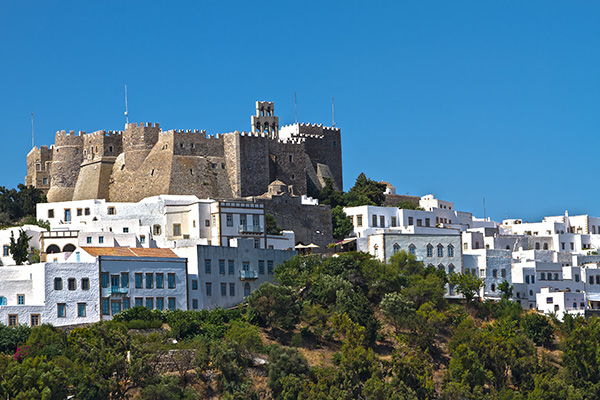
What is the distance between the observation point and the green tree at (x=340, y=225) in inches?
3492

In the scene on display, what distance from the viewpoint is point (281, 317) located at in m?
65.4

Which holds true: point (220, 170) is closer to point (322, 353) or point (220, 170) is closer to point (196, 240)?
point (196, 240)

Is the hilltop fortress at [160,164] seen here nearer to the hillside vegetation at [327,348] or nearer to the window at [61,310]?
the hillside vegetation at [327,348]

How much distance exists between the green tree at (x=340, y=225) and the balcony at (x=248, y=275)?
19680 mm

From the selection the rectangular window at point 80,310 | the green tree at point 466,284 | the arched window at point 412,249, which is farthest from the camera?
the arched window at point 412,249

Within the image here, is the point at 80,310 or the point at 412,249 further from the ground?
the point at 412,249

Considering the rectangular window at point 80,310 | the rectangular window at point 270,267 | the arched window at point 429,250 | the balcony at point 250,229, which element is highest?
the balcony at point 250,229

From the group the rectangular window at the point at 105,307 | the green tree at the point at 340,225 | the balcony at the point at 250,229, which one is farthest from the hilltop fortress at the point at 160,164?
the rectangular window at the point at 105,307

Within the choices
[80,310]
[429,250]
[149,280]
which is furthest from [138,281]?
[429,250]

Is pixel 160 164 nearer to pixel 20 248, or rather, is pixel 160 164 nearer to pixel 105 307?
pixel 20 248

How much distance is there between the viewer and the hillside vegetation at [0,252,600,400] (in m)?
55.0

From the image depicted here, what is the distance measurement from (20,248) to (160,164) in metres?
20.4

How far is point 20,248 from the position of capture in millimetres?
70125

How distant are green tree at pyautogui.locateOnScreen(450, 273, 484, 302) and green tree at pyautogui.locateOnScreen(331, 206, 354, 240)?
1330 centimetres
